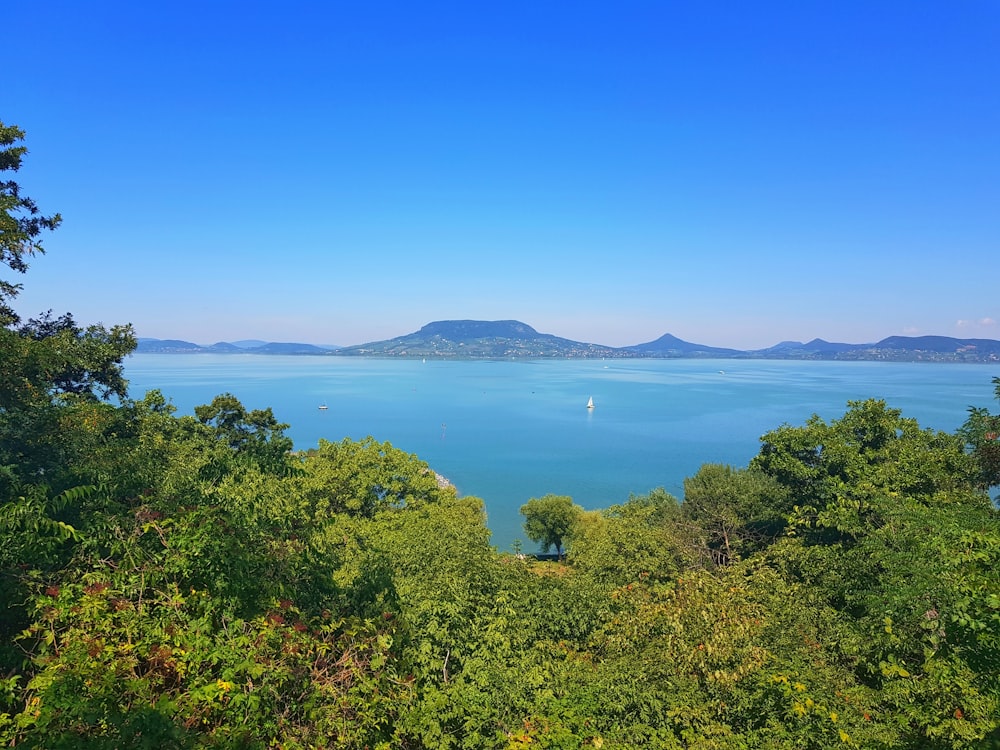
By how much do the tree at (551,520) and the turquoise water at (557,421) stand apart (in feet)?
11.1

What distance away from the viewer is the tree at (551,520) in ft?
105

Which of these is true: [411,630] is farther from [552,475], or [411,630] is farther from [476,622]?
[552,475]

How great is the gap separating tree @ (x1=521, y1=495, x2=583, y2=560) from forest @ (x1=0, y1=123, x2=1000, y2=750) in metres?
18.3

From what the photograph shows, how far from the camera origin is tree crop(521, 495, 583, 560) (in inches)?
1254

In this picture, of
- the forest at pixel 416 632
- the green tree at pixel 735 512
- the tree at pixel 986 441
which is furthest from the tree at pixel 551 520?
the tree at pixel 986 441

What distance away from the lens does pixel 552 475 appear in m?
55.8

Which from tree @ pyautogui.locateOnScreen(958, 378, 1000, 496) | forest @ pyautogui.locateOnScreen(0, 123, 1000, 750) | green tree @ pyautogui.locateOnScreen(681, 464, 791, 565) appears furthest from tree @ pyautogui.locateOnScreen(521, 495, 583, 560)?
tree @ pyautogui.locateOnScreen(958, 378, 1000, 496)

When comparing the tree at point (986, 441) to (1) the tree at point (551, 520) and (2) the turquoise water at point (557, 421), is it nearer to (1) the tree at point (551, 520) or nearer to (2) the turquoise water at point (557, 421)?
(1) the tree at point (551, 520)

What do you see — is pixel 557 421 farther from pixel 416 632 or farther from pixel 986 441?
pixel 416 632

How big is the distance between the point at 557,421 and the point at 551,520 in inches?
2507

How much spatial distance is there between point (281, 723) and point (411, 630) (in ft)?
9.10

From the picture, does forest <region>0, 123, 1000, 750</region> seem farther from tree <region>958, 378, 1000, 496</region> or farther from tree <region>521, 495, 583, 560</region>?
tree <region>521, 495, 583, 560</region>

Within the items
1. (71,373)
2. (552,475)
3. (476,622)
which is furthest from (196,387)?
(476,622)

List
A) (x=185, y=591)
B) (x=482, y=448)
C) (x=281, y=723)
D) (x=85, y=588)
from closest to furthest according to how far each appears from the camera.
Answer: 1. (x=281, y=723)
2. (x=85, y=588)
3. (x=185, y=591)
4. (x=482, y=448)
